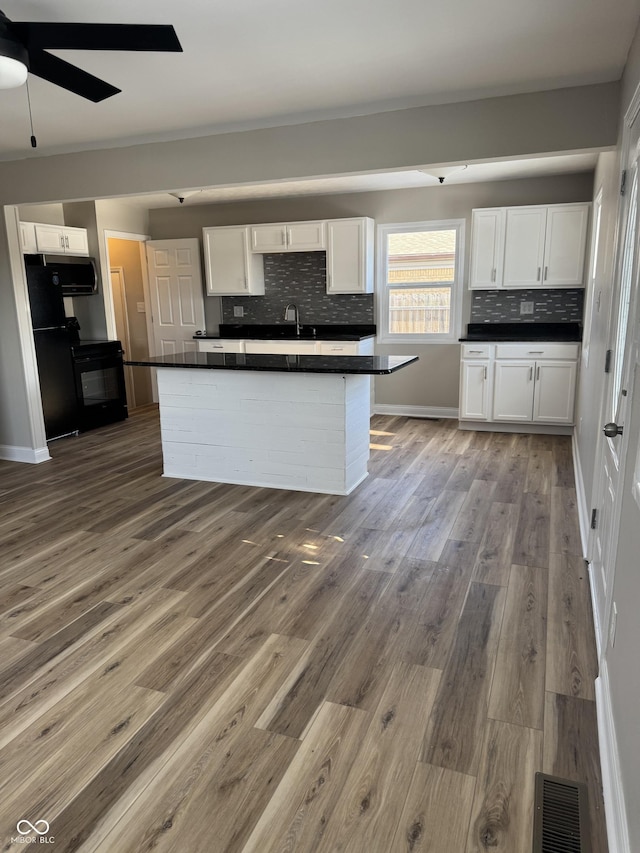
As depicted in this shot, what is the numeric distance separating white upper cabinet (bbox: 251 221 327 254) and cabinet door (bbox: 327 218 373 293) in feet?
0.40

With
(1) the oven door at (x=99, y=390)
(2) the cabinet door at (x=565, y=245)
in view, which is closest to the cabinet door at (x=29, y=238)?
(1) the oven door at (x=99, y=390)

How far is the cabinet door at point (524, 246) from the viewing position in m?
5.49

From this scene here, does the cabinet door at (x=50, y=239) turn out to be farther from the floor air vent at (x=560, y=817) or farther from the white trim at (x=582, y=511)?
the floor air vent at (x=560, y=817)

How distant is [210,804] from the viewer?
1.60 meters

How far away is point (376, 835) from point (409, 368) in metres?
5.41

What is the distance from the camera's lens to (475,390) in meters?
5.80

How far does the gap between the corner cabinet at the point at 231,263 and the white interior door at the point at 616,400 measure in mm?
4701

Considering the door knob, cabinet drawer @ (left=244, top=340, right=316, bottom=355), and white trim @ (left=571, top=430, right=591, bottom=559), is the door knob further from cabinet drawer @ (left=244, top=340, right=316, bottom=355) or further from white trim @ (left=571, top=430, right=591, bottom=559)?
cabinet drawer @ (left=244, top=340, right=316, bottom=355)

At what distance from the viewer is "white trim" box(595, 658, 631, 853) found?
4.52 ft

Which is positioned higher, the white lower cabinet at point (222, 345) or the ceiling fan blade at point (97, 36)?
the ceiling fan blade at point (97, 36)

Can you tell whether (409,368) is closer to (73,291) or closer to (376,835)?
(73,291)

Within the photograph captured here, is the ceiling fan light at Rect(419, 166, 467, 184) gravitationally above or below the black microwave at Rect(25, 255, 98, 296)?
above

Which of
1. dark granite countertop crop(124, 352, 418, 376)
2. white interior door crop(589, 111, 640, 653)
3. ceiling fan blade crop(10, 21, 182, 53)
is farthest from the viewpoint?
dark granite countertop crop(124, 352, 418, 376)
